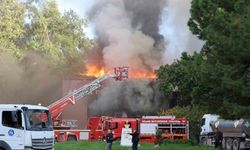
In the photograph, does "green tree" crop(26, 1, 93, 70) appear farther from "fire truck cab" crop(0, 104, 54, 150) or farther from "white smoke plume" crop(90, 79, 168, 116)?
"fire truck cab" crop(0, 104, 54, 150)

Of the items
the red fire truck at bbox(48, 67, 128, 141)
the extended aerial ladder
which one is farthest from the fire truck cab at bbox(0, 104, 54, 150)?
the extended aerial ladder

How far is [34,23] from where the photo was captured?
56.2 metres

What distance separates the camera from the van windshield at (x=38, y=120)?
20266mm

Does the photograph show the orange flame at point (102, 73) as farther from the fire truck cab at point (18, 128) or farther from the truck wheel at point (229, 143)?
the fire truck cab at point (18, 128)

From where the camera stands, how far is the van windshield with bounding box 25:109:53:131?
66.5 ft

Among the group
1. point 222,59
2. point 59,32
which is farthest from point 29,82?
point 222,59

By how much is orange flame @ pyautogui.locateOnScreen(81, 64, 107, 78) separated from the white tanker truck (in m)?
15.7

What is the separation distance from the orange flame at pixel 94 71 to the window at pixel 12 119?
33192 millimetres

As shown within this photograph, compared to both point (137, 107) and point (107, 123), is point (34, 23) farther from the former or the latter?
point (107, 123)

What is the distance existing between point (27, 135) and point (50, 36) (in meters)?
37.4

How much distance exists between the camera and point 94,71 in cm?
5538

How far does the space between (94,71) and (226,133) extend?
2326cm

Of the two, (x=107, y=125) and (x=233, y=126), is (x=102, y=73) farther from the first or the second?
(x=233, y=126)

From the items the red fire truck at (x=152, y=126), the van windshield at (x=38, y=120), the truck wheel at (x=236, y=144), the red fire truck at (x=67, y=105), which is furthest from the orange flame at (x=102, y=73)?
the van windshield at (x=38, y=120)
